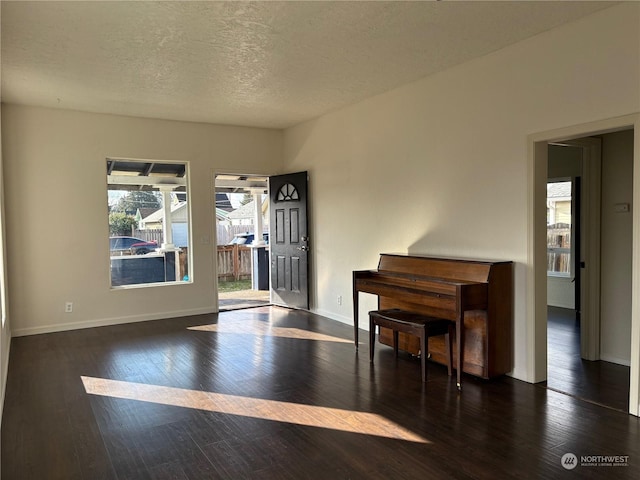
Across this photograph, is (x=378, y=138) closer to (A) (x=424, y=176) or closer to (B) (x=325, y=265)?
(A) (x=424, y=176)

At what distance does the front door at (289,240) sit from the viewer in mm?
6684

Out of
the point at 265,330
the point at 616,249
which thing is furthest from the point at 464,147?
the point at 265,330

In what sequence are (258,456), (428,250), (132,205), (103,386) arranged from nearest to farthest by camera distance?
(258,456)
(103,386)
(428,250)
(132,205)

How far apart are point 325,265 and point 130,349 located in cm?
274

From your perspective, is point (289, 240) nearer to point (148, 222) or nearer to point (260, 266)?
point (148, 222)

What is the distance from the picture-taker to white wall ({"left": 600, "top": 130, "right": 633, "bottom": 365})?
13.1 feet

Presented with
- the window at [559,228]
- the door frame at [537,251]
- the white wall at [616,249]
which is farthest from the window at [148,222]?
the window at [559,228]

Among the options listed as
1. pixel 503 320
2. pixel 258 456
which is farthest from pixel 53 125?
pixel 503 320

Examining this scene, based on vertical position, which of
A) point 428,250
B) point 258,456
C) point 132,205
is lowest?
point 258,456

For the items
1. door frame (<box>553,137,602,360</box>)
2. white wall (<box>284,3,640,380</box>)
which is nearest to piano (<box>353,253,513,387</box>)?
white wall (<box>284,3,640,380</box>)

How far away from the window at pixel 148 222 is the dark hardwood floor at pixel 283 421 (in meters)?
1.74

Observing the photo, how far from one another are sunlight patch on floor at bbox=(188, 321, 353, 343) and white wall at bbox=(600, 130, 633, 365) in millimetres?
2515

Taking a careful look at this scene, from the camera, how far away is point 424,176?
4.69 meters

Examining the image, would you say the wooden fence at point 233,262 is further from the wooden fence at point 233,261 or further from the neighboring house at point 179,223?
the neighboring house at point 179,223
